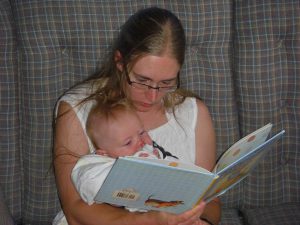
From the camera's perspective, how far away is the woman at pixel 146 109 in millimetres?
1345

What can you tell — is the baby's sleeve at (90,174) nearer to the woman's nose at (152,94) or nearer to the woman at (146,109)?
the woman at (146,109)

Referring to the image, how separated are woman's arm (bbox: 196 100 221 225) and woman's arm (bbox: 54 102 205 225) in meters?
0.24

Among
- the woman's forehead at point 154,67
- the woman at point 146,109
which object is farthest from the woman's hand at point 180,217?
the woman's forehead at point 154,67

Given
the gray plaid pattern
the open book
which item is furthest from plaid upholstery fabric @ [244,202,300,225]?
the open book

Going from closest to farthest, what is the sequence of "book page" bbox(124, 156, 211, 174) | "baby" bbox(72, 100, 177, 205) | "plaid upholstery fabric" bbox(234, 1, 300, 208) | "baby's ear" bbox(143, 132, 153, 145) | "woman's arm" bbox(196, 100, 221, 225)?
"book page" bbox(124, 156, 211, 174)
"baby" bbox(72, 100, 177, 205)
"baby's ear" bbox(143, 132, 153, 145)
"woman's arm" bbox(196, 100, 221, 225)
"plaid upholstery fabric" bbox(234, 1, 300, 208)

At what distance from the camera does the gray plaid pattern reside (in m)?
1.60

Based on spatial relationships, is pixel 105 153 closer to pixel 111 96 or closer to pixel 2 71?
pixel 111 96

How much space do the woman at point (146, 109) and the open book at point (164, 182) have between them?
3.1 inches

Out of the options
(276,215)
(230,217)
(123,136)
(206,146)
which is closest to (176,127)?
(206,146)

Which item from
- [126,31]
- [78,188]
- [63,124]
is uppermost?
[126,31]

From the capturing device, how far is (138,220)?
1316 millimetres

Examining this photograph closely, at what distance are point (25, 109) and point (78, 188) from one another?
1.51ft

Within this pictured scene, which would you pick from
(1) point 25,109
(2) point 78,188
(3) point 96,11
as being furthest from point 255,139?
(1) point 25,109

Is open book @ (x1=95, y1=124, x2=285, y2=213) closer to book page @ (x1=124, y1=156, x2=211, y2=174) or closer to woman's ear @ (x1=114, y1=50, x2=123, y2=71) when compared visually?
book page @ (x1=124, y1=156, x2=211, y2=174)
